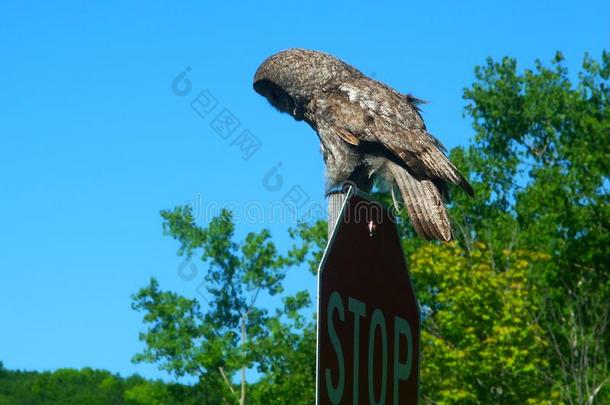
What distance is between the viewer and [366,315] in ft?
12.8

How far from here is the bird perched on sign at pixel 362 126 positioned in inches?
275

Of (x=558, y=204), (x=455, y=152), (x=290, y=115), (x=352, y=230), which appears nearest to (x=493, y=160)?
(x=455, y=152)

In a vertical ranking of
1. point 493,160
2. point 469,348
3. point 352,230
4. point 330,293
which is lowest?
point 330,293

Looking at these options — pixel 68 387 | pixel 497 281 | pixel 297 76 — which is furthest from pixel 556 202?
pixel 68 387

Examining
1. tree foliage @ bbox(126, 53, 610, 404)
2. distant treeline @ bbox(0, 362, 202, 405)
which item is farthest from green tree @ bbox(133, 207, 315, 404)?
distant treeline @ bbox(0, 362, 202, 405)

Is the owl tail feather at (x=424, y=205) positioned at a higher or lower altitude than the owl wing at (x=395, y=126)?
lower

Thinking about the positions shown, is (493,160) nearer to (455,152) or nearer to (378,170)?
(455,152)

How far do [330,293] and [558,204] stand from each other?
29.8 m

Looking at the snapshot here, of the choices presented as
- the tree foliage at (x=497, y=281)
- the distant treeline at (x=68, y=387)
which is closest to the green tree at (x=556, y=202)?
the tree foliage at (x=497, y=281)

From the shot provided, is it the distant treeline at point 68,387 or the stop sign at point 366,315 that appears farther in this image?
the distant treeline at point 68,387

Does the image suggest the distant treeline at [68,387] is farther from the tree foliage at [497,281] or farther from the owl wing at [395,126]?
the owl wing at [395,126]

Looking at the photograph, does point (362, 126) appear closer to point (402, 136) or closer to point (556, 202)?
point (402, 136)

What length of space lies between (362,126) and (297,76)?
94 centimetres

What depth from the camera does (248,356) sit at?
141ft
